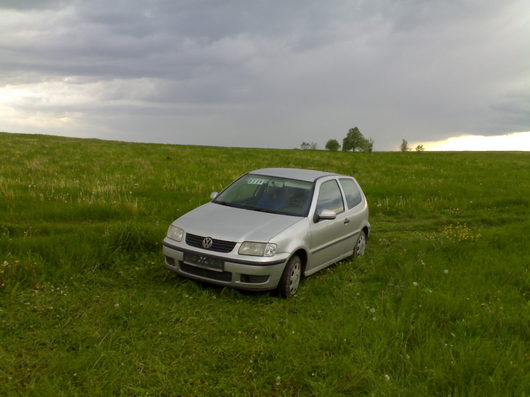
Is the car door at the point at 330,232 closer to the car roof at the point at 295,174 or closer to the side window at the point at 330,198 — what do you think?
the side window at the point at 330,198

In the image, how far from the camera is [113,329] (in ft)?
15.3

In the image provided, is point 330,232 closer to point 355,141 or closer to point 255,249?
point 255,249

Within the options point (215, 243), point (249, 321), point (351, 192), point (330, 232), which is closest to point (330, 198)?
point (330, 232)

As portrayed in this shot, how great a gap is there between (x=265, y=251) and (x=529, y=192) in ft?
47.3

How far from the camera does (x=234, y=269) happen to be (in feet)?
17.4

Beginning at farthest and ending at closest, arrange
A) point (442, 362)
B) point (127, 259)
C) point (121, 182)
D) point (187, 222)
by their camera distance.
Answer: point (121, 182) → point (127, 259) → point (187, 222) → point (442, 362)

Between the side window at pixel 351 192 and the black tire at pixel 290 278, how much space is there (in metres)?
2.10

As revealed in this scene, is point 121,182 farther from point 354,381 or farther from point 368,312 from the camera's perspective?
point 354,381

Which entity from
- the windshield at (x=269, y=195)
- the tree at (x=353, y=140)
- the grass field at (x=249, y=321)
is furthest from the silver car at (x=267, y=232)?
the tree at (x=353, y=140)

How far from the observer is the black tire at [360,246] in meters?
7.86

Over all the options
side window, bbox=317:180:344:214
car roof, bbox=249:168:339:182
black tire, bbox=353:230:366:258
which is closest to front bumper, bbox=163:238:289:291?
side window, bbox=317:180:344:214

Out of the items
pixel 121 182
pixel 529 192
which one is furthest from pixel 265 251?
pixel 529 192

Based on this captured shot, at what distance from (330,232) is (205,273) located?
218cm

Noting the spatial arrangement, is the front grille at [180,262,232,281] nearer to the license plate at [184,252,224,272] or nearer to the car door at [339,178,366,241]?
the license plate at [184,252,224,272]
